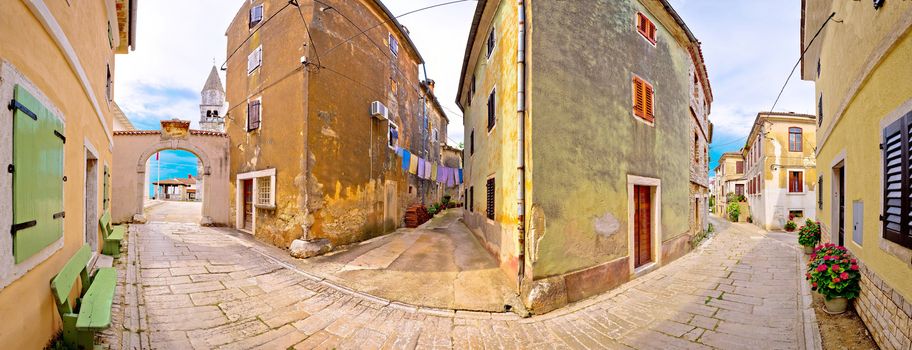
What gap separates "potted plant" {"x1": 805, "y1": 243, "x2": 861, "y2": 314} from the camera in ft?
14.4

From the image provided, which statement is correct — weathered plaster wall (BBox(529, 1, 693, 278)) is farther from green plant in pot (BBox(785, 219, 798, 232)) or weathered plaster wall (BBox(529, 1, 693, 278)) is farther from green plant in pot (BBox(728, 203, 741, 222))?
green plant in pot (BBox(728, 203, 741, 222))

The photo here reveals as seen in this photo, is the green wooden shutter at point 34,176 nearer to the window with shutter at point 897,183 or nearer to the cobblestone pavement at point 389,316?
the cobblestone pavement at point 389,316

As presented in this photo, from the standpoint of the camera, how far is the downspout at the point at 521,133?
544 cm

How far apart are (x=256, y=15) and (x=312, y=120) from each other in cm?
493

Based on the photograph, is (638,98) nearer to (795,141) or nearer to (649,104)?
(649,104)

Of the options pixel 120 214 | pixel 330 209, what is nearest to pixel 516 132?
pixel 330 209

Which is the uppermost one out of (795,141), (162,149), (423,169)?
(795,141)

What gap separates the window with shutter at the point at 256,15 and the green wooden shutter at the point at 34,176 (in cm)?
853

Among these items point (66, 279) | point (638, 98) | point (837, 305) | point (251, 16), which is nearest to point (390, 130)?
point (251, 16)

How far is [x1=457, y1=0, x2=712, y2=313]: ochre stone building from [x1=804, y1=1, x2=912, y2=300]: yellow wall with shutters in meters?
3.02

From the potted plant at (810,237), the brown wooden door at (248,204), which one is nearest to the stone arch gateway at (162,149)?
the brown wooden door at (248,204)

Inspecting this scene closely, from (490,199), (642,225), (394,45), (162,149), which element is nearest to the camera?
(642,225)

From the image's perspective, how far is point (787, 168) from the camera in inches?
749

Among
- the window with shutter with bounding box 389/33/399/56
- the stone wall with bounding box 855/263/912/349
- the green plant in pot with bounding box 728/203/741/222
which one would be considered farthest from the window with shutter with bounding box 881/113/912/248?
the green plant in pot with bounding box 728/203/741/222
